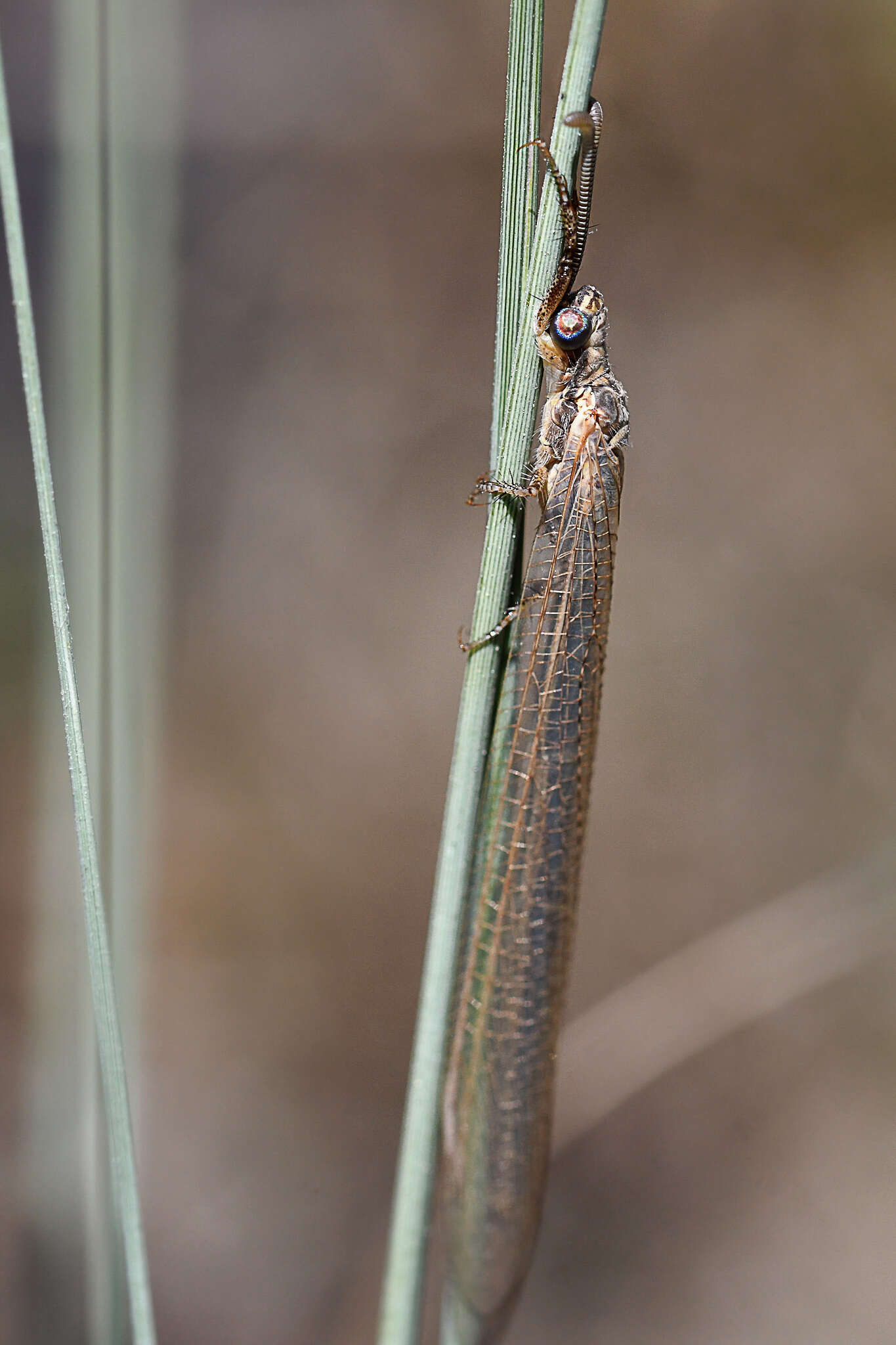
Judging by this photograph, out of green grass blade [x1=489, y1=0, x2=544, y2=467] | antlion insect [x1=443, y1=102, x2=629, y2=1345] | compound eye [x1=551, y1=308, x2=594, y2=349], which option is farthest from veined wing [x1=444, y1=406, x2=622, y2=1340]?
green grass blade [x1=489, y1=0, x2=544, y2=467]

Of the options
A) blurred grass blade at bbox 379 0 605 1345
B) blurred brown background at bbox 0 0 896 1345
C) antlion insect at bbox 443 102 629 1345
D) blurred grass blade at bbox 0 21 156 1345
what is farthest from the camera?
blurred brown background at bbox 0 0 896 1345

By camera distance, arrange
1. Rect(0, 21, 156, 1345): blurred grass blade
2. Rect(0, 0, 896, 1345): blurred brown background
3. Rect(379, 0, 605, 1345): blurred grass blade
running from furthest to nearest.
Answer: Rect(0, 0, 896, 1345): blurred brown background
Rect(379, 0, 605, 1345): blurred grass blade
Rect(0, 21, 156, 1345): blurred grass blade

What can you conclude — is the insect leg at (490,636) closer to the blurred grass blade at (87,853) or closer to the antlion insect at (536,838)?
the antlion insect at (536,838)

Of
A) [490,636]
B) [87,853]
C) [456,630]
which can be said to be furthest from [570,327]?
[456,630]

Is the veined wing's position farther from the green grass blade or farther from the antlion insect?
the green grass blade

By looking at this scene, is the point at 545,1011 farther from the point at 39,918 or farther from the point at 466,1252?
the point at 39,918

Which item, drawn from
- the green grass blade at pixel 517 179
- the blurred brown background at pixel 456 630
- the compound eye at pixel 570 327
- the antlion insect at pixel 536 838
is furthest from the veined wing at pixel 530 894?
the blurred brown background at pixel 456 630
